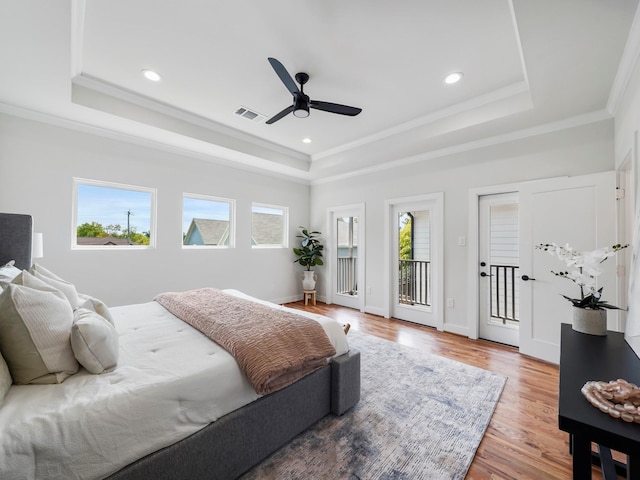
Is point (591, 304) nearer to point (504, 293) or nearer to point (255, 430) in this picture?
point (504, 293)

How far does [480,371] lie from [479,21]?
2944mm

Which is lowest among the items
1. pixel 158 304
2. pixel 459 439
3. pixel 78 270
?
pixel 459 439

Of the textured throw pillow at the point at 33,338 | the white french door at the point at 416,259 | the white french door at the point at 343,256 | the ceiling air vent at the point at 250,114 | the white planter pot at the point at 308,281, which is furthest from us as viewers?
the white planter pot at the point at 308,281

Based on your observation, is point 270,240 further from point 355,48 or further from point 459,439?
point 459,439

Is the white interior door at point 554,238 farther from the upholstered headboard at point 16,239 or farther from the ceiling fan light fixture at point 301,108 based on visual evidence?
the upholstered headboard at point 16,239

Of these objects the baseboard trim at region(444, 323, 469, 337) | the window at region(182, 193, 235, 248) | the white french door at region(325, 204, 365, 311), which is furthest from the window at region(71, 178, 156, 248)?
the baseboard trim at region(444, 323, 469, 337)

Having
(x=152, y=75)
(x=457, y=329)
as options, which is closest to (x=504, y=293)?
(x=457, y=329)

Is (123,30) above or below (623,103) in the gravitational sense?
above

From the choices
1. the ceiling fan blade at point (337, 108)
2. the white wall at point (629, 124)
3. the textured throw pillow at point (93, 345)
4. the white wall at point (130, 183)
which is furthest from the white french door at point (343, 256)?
the textured throw pillow at point (93, 345)

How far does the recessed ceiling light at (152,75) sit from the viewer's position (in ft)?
8.42

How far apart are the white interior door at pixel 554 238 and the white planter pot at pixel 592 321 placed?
1155mm

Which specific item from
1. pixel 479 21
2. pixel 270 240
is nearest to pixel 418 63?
pixel 479 21

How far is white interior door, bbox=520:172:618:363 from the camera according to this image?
2.56 metres

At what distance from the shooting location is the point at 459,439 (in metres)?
1.74
